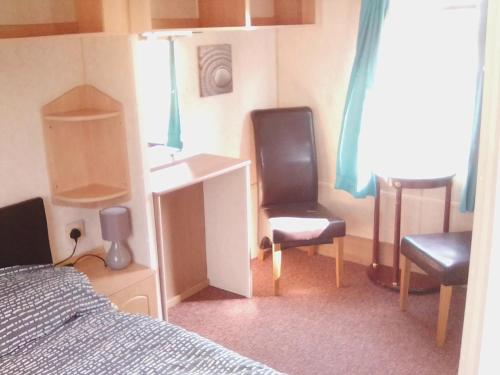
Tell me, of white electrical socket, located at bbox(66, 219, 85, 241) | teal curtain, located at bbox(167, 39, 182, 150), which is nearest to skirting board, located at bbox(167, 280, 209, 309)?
white electrical socket, located at bbox(66, 219, 85, 241)

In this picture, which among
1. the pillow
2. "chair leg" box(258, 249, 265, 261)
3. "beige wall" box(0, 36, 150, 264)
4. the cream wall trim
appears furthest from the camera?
"chair leg" box(258, 249, 265, 261)

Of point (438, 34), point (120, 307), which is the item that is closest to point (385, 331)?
point (120, 307)

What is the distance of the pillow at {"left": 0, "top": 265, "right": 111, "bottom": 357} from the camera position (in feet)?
6.80

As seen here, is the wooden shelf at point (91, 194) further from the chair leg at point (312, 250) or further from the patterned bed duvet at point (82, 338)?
the chair leg at point (312, 250)

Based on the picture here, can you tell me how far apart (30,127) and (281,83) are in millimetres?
2060

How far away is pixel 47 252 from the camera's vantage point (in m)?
2.63

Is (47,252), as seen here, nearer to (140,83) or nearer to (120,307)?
(120,307)

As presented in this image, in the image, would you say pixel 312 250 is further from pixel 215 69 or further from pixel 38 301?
pixel 38 301

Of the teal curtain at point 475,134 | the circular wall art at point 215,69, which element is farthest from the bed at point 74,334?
the teal curtain at point 475,134

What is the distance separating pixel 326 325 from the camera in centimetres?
315

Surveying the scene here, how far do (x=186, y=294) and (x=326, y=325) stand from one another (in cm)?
94

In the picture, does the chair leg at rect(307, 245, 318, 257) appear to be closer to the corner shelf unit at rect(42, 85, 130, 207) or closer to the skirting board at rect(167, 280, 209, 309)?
the skirting board at rect(167, 280, 209, 309)

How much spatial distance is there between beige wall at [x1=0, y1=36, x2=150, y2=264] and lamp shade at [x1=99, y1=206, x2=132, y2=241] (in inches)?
3.0

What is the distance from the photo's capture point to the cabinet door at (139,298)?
103 inches
